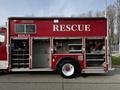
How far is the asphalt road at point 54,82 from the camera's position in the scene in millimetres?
13570

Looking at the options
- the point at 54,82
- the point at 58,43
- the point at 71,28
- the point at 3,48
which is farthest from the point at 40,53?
the point at 54,82

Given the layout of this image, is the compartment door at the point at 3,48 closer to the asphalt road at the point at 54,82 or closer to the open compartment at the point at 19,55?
the open compartment at the point at 19,55

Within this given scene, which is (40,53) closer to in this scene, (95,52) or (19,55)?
(19,55)

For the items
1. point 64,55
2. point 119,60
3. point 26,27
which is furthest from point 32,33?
point 119,60

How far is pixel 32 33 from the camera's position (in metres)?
16.9

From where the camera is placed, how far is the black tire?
16547 millimetres

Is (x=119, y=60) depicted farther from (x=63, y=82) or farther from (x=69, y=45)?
(x=63, y=82)

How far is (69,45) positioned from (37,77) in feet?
7.28

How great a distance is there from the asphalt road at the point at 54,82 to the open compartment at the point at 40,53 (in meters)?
0.60

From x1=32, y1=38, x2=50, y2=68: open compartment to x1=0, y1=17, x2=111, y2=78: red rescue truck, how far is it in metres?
0.19

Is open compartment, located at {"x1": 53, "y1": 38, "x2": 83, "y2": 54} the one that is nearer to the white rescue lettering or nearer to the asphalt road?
the white rescue lettering

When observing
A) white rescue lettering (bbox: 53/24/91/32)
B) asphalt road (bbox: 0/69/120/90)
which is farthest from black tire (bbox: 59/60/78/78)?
white rescue lettering (bbox: 53/24/91/32)

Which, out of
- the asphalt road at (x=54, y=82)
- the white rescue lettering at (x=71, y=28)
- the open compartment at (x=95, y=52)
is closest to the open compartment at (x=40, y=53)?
the asphalt road at (x=54, y=82)

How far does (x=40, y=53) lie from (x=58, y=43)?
109cm
